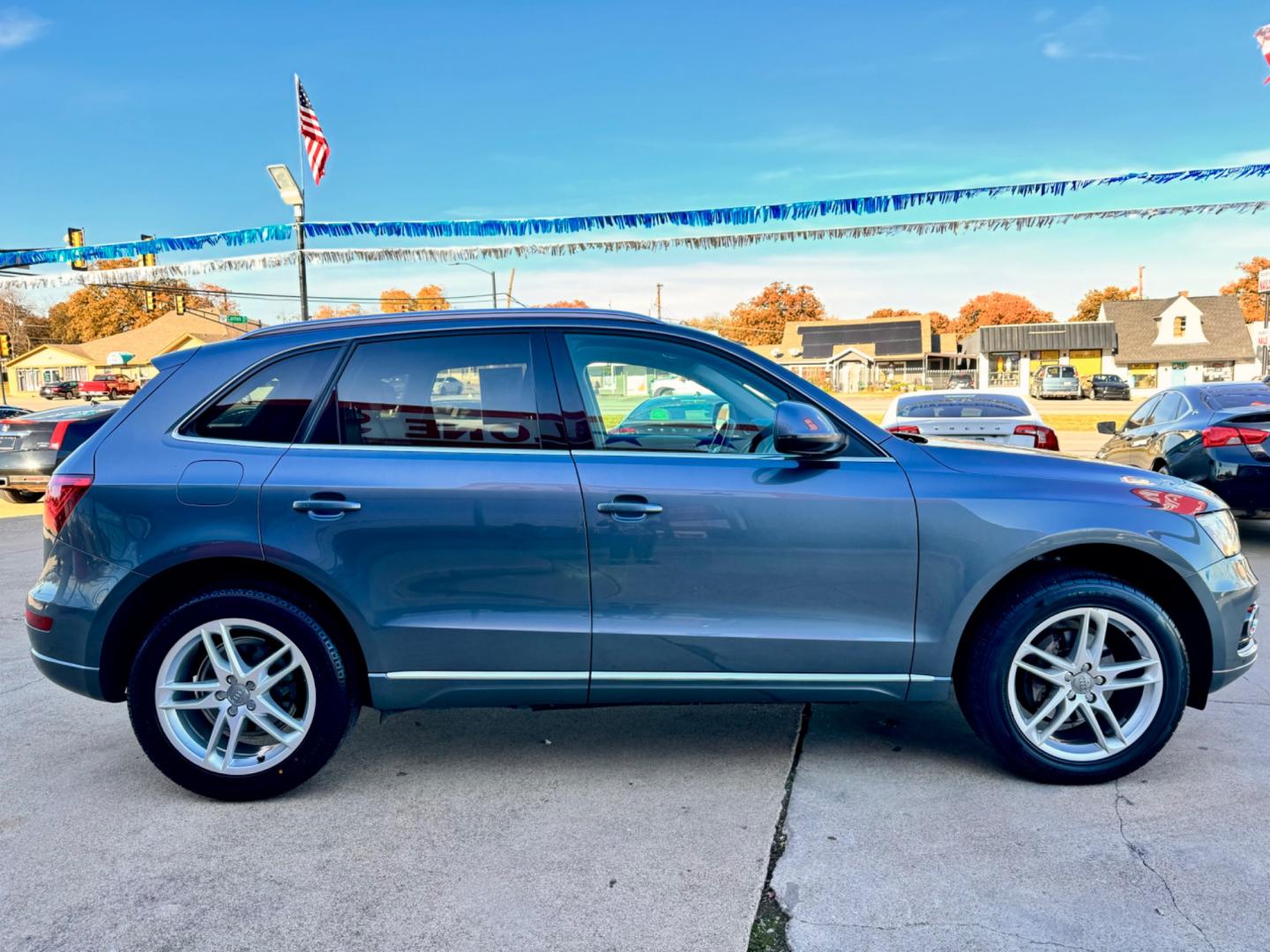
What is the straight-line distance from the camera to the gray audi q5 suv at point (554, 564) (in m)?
3.24

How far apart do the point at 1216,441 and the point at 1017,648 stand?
18.3 feet

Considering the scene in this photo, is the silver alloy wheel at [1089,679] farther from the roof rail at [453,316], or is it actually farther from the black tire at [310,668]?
the black tire at [310,668]

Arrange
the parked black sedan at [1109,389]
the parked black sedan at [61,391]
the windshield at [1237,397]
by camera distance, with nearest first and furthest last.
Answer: the windshield at [1237,397] → the parked black sedan at [1109,389] → the parked black sedan at [61,391]

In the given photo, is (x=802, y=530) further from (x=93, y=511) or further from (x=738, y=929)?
(x=93, y=511)

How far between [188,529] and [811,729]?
2666 mm

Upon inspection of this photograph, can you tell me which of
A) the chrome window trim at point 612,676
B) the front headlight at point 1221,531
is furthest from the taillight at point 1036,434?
the chrome window trim at point 612,676

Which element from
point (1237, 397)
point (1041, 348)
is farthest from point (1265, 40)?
point (1041, 348)

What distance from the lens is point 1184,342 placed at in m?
59.9

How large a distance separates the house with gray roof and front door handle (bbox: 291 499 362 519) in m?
63.5

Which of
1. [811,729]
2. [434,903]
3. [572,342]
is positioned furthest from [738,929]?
[572,342]

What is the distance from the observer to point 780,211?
1054 cm

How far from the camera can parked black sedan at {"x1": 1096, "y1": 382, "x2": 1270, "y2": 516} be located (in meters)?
7.38

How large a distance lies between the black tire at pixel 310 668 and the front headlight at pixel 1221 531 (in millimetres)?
3242

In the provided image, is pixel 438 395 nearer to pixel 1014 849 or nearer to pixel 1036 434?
pixel 1014 849
